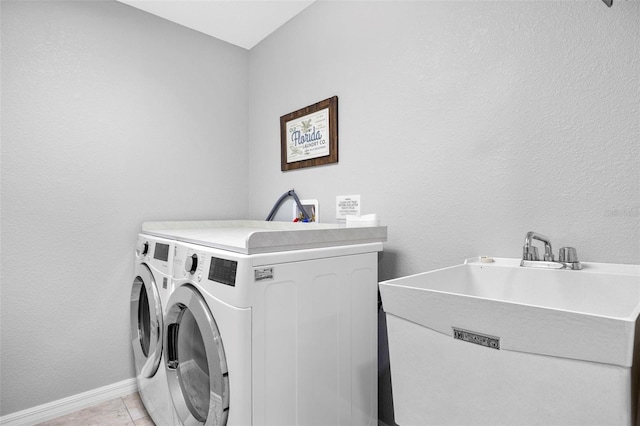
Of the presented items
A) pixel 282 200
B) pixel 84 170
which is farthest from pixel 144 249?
pixel 282 200

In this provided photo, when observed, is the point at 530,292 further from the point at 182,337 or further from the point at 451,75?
the point at 182,337

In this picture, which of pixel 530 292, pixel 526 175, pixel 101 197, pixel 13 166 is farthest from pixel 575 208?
pixel 13 166

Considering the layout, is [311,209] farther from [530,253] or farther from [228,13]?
[228,13]

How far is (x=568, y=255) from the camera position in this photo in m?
1.03

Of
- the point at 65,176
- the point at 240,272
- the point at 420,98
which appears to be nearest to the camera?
the point at 240,272

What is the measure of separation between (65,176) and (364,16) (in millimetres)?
1937

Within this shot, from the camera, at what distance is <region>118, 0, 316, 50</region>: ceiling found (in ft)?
6.91

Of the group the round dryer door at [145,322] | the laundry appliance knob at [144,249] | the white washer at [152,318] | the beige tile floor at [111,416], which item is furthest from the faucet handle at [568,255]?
the beige tile floor at [111,416]

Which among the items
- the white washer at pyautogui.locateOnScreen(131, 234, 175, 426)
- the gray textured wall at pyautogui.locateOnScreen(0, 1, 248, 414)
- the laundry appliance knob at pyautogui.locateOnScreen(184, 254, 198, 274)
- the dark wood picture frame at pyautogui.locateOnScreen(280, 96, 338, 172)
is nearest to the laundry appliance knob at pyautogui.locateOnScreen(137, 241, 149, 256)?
the white washer at pyautogui.locateOnScreen(131, 234, 175, 426)

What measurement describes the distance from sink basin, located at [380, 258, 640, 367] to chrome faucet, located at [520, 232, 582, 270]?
1.1 inches

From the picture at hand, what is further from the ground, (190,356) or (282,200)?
(282,200)

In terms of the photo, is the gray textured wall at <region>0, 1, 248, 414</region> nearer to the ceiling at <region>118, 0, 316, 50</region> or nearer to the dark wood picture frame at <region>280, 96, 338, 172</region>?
the ceiling at <region>118, 0, 316, 50</region>

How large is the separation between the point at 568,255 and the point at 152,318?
1.78m

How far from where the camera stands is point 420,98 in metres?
1.51
